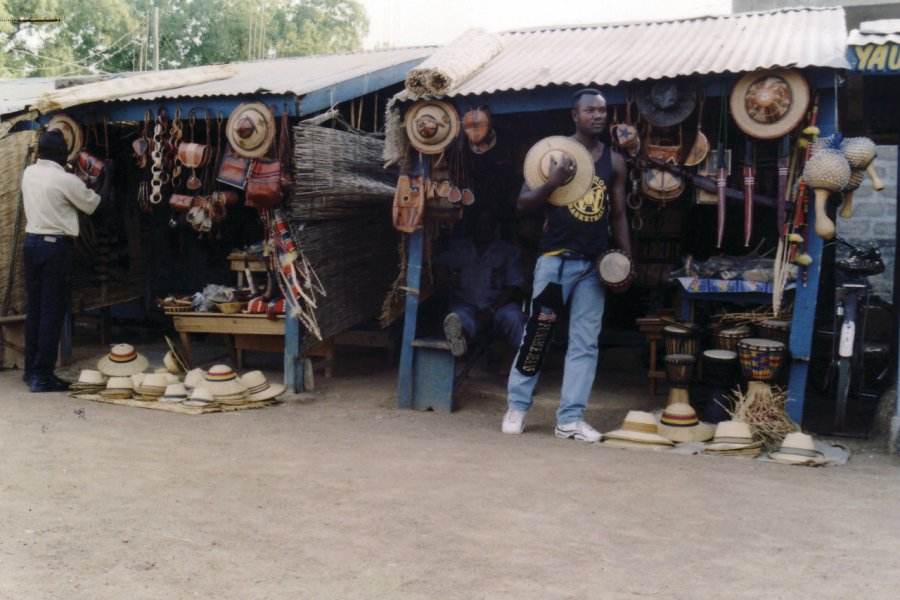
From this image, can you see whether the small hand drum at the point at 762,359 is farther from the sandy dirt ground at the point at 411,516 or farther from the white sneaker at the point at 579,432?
the white sneaker at the point at 579,432

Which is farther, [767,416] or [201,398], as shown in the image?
[201,398]

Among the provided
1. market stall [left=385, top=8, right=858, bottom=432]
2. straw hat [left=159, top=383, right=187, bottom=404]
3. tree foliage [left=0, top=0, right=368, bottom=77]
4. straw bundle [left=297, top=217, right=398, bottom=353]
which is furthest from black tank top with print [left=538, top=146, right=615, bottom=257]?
tree foliage [left=0, top=0, right=368, bottom=77]

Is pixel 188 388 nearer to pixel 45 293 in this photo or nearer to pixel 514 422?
pixel 45 293

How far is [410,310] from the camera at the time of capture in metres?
6.88

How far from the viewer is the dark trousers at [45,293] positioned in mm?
7121

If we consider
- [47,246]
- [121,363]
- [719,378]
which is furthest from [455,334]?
[47,246]

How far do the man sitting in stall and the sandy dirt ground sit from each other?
52.0 inches

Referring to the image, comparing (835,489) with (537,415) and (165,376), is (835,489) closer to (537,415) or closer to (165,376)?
(537,415)

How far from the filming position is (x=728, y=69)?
5613mm

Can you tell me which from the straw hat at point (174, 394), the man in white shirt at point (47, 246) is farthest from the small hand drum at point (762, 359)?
the man in white shirt at point (47, 246)

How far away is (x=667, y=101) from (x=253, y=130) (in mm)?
3144

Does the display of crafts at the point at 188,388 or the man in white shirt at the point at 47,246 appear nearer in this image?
the display of crafts at the point at 188,388

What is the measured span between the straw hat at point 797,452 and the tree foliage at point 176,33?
22.5 meters

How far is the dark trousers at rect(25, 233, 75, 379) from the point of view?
712 centimetres
